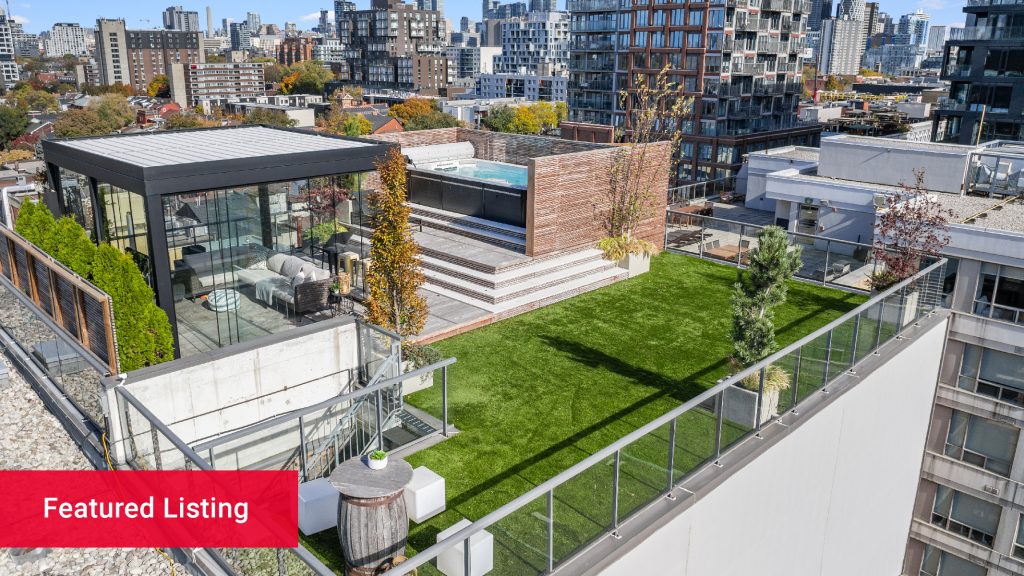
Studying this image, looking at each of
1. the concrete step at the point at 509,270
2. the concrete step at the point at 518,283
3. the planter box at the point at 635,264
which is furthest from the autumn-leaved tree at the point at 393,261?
the planter box at the point at 635,264

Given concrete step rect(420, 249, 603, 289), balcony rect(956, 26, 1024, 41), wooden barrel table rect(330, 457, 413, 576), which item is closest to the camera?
wooden barrel table rect(330, 457, 413, 576)

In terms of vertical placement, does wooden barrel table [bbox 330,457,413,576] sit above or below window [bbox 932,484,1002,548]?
above

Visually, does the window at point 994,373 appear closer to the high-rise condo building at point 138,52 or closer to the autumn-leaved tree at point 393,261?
the autumn-leaved tree at point 393,261

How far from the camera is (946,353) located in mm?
15148

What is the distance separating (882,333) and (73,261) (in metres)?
13.2

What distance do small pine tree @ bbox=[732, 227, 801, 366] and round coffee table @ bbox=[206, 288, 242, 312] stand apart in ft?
25.4

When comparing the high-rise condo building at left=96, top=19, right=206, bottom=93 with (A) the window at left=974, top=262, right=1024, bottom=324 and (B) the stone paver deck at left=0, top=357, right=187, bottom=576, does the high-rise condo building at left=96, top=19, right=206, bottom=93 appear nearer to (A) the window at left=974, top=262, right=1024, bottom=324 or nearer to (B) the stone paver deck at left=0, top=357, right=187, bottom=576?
(B) the stone paver deck at left=0, top=357, right=187, bottom=576

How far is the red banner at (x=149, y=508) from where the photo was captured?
6.30 meters

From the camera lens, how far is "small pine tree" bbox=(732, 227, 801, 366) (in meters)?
10.8

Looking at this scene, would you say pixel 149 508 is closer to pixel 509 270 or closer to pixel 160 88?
pixel 509 270

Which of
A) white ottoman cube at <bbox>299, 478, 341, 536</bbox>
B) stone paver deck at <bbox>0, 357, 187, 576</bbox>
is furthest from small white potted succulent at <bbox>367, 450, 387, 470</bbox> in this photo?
stone paver deck at <bbox>0, 357, 187, 576</bbox>

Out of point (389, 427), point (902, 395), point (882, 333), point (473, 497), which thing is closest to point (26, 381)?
point (389, 427)

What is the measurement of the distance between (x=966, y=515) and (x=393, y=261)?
45.1 ft

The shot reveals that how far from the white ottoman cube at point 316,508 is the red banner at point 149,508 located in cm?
26
